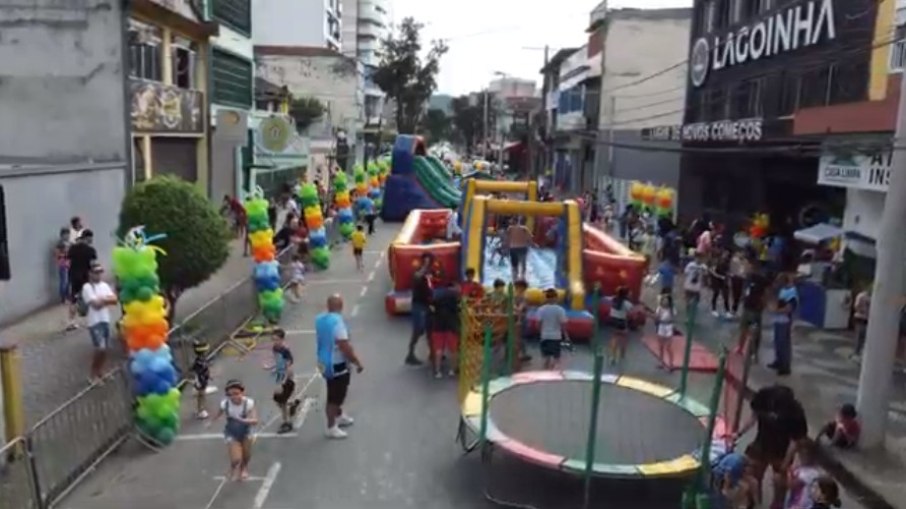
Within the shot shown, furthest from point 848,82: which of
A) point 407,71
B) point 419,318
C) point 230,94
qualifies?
point 407,71

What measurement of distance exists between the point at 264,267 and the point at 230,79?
15.4m

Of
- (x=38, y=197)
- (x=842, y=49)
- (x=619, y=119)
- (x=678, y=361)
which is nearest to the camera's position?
(x=678, y=361)

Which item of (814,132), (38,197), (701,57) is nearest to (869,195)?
(814,132)

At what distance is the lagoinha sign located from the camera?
20.0 metres

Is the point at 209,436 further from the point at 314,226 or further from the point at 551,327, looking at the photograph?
the point at 314,226

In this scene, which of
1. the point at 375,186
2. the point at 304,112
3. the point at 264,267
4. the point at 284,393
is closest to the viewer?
the point at 284,393

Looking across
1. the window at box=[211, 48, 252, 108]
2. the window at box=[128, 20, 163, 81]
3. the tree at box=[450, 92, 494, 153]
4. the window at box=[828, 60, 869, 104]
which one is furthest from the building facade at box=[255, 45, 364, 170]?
the tree at box=[450, 92, 494, 153]

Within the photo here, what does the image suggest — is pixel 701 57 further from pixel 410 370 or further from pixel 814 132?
pixel 410 370

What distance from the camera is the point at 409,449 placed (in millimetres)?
9641

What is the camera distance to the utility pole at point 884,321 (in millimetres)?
9742

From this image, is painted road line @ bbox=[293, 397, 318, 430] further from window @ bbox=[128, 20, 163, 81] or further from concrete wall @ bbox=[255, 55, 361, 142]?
concrete wall @ bbox=[255, 55, 361, 142]

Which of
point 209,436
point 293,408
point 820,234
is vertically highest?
point 820,234

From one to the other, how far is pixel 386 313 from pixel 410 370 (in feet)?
13.5

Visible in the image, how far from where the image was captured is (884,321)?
32.4 ft
